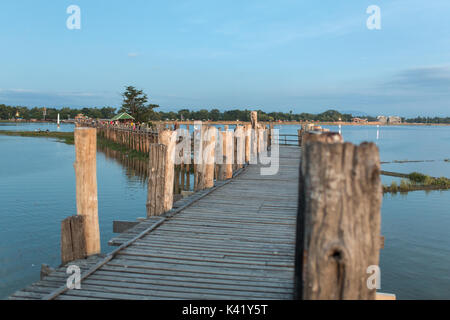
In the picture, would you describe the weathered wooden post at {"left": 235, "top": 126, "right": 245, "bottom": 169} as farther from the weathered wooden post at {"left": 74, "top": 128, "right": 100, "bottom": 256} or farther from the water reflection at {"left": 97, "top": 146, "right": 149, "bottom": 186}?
the weathered wooden post at {"left": 74, "top": 128, "right": 100, "bottom": 256}

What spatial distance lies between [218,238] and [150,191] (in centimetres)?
203

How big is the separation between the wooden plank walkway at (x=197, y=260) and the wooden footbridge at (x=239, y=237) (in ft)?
0.04

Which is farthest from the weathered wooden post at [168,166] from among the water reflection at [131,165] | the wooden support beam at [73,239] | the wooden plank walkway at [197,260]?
the water reflection at [131,165]

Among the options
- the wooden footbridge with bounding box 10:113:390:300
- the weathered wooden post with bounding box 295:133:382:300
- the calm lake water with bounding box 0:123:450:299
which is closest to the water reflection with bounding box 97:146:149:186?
the calm lake water with bounding box 0:123:450:299

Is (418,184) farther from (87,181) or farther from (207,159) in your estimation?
(87,181)

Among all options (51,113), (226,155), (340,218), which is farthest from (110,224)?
(51,113)

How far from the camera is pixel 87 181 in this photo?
19.1 ft

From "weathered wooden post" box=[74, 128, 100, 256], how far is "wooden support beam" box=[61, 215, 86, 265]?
11 cm

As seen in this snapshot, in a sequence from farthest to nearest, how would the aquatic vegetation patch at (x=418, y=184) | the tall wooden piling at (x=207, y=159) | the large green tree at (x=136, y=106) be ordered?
1. the large green tree at (x=136, y=106)
2. the aquatic vegetation patch at (x=418, y=184)
3. the tall wooden piling at (x=207, y=159)

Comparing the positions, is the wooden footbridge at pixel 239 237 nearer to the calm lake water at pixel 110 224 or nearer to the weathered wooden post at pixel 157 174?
the weathered wooden post at pixel 157 174

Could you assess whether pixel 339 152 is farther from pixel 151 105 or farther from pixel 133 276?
pixel 151 105

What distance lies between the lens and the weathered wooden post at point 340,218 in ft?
7.70

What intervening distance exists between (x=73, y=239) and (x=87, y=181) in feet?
2.82

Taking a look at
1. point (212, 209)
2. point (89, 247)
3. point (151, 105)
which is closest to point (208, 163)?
point (212, 209)
